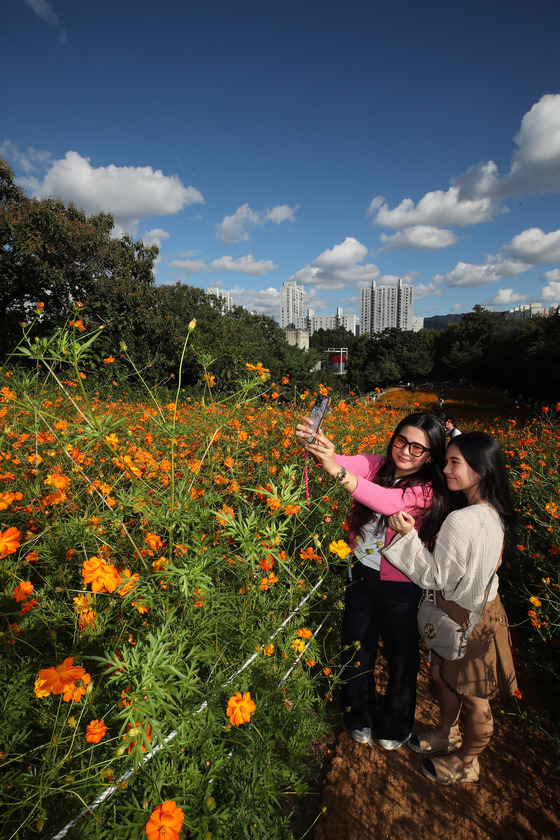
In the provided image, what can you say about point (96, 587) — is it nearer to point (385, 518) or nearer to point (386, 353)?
point (385, 518)

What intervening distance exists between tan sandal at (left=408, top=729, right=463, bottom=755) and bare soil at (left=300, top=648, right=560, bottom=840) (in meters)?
0.04

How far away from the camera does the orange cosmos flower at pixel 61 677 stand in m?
0.83

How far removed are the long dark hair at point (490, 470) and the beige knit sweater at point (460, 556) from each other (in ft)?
0.15

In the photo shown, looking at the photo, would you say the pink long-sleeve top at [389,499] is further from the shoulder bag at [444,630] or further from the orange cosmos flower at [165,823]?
the orange cosmos flower at [165,823]

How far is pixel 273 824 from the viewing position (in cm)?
121

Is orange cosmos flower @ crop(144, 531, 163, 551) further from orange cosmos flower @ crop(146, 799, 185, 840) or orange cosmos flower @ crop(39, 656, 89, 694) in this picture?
orange cosmos flower @ crop(146, 799, 185, 840)

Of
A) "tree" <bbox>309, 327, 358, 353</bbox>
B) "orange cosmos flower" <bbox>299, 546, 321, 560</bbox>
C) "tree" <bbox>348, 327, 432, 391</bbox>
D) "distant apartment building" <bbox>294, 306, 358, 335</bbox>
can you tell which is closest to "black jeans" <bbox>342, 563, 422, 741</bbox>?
"orange cosmos flower" <bbox>299, 546, 321, 560</bbox>

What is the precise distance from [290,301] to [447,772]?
11419 cm

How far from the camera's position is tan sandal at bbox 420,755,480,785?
1599 millimetres

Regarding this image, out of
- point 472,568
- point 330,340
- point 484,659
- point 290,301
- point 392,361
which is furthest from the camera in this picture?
point 290,301

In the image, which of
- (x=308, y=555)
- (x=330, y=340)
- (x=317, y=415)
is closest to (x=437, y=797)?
(x=308, y=555)

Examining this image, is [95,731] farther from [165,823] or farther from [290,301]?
[290,301]

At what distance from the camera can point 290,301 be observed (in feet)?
362

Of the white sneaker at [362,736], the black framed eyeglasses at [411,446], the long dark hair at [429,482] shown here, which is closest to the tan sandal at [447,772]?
the white sneaker at [362,736]
